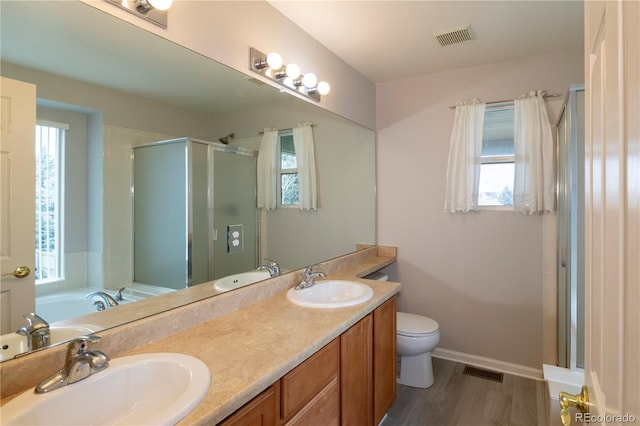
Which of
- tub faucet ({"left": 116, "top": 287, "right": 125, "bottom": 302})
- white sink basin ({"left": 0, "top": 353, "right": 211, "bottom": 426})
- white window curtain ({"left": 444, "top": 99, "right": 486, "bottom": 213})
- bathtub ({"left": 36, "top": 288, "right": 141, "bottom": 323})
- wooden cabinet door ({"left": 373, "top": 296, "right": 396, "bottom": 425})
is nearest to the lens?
white sink basin ({"left": 0, "top": 353, "right": 211, "bottom": 426})

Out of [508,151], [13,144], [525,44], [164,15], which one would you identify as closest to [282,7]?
[164,15]

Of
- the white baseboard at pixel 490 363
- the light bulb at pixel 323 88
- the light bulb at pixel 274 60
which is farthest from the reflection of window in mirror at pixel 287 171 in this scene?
the white baseboard at pixel 490 363

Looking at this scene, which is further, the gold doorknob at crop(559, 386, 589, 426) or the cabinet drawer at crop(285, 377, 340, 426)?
the cabinet drawer at crop(285, 377, 340, 426)

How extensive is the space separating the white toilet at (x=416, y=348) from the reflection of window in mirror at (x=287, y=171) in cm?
122

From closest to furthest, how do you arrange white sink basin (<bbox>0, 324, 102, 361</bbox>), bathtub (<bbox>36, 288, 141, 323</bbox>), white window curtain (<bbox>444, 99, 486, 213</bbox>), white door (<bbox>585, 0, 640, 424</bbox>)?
white door (<bbox>585, 0, 640, 424</bbox>) → white sink basin (<bbox>0, 324, 102, 361</bbox>) → bathtub (<bbox>36, 288, 141, 323</bbox>) → white window curtain (<bbox>444, 99, 486, 213</bbox>)

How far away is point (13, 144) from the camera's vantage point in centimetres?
94

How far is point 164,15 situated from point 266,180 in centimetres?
99

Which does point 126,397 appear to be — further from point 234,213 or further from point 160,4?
point 160,4

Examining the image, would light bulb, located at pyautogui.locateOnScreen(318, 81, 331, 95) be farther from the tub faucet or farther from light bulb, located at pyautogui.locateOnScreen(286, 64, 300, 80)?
the tub faucet

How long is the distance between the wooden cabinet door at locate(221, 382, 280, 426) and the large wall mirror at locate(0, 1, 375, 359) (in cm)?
56

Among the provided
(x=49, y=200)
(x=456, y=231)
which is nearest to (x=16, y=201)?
(x=49, y=200)

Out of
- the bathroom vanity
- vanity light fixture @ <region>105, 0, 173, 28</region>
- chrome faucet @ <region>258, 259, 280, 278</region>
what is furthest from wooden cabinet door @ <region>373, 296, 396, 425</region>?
vanity light fixture @ <region>105, 0, 173, 28</region>

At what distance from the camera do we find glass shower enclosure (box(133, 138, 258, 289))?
1.40m

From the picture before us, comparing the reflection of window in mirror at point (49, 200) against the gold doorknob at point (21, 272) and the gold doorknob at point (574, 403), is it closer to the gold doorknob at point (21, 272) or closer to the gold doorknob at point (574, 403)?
the gold doorknob at point (21, 272)
